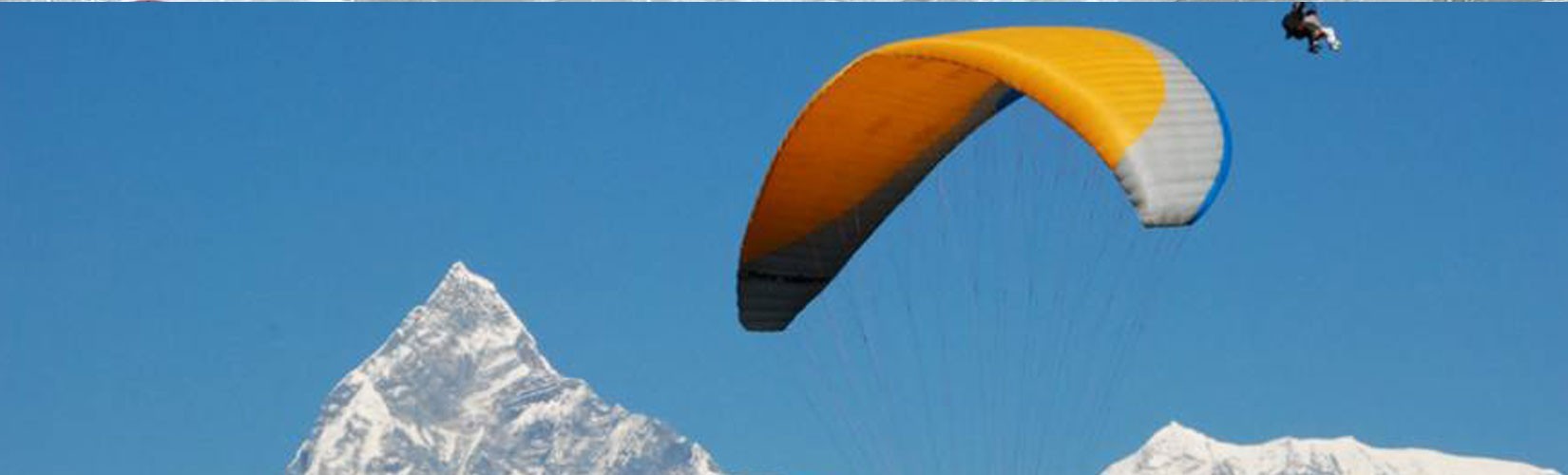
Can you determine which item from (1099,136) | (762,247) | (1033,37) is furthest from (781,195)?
(1099,136)

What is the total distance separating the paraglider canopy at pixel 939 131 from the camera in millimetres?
44000

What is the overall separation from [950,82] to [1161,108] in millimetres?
6685

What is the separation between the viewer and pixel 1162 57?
4675cm

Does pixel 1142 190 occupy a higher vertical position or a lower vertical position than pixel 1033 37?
lower

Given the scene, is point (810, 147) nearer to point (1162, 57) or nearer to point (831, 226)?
point (831, 226)

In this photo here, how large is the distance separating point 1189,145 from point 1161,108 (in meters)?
1.25

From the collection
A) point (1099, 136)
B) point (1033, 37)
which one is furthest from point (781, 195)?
point (1099, 136)

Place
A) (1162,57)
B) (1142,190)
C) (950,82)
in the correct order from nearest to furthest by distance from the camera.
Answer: (1142,190) < (1162,57) < (950,82)

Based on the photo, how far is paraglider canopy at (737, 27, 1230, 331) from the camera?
144ft

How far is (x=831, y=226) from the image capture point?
5409 cm

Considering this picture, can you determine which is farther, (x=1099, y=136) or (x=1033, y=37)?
(x=1033, y=37)

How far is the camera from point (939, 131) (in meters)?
52.4

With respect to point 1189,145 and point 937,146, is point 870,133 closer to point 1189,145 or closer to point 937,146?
point 937,146

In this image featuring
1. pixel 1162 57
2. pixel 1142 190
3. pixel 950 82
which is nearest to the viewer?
pixel 1142 190
